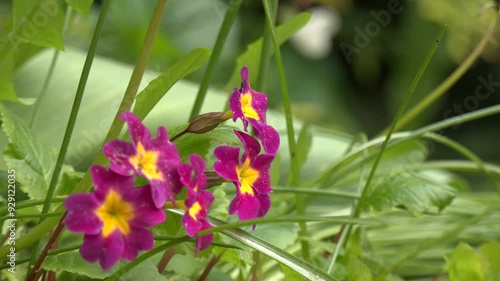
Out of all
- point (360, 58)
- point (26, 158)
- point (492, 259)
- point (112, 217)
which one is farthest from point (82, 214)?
point (360, 58)

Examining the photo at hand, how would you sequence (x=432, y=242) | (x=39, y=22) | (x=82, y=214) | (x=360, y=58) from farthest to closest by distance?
(x=360, y=58)
(x=432, y=242)
(x=39, y=22)
(x=82, y=214)

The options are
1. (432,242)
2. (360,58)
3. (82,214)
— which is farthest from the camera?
(360,58)

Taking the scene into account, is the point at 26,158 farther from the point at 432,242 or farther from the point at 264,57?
the point at 432,242

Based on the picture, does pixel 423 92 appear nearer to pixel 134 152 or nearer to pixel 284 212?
pixel 284 212

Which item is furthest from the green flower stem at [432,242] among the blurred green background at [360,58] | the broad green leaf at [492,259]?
the blurred green background at [360,58]

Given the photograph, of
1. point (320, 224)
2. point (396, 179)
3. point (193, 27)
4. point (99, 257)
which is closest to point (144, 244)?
point (99, 257)

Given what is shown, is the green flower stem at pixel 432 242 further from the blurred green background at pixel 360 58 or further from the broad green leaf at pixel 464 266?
the blurred green background at pixel 360 58

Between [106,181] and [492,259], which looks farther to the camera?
[492,259]
